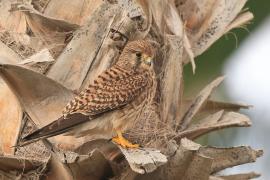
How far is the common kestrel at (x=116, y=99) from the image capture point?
3895 mm

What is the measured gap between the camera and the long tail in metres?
3.62

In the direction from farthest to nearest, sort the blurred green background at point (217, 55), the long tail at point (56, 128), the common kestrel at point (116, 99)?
the blurred green background at point (217, 55) < the common kestrel at point (116, 99) < the long tail at point (56, 128)

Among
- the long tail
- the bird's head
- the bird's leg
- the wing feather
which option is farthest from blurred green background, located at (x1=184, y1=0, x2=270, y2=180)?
the long tail

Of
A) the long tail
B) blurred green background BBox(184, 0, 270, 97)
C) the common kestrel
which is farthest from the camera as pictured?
blurred green background BBox(184, 0, 270, 97)

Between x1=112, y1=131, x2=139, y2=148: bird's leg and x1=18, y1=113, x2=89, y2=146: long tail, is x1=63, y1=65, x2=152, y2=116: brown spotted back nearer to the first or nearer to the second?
x1=18, y1=113, x2=89, y2=146: long tail

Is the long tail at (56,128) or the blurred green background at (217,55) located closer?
the long tail at (56,128)

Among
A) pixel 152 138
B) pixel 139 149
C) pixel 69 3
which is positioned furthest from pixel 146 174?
pixel 69 3

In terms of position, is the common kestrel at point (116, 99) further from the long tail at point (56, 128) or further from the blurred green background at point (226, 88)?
the blurred green background at point (226, 88)

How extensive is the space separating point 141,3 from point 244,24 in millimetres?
657

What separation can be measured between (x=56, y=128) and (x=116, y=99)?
50cm

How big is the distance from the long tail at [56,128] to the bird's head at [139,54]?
515 millimetres

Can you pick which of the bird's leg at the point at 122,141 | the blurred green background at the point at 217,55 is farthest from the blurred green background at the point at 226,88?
the bird's leg at the point at 122,141

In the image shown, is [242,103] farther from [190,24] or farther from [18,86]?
[18,86]

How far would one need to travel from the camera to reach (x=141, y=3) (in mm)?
4387
